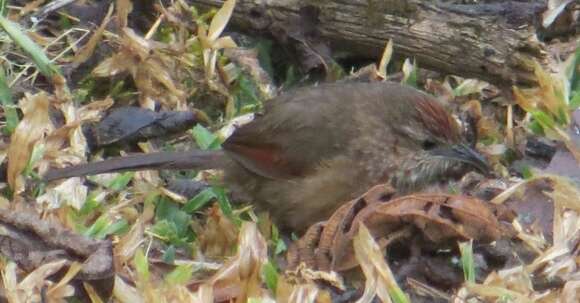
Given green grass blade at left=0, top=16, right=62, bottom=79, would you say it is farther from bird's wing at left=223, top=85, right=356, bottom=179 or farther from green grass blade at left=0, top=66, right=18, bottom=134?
bird's wing at left=223, top=85, right=356, bottom=179

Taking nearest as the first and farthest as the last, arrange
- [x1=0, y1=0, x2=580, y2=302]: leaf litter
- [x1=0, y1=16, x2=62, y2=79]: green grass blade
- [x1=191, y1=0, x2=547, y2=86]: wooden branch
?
[x1=0, y1=0, x2=580, y2=302]: leaf litter → [x1=0, y1=16, x2=62, y2=79]: green grass blade → [x1=191, y1=0, x2=547, y2=86]: wooden branch

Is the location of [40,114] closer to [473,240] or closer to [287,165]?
[287,165]

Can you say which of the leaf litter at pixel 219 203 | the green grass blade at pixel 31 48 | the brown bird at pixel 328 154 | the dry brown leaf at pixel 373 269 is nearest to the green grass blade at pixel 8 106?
the leaf litter at pixel 219 203

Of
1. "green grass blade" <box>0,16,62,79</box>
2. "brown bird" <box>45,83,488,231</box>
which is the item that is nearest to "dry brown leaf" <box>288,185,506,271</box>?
"brown bird" <box>45,83,488,231</box>

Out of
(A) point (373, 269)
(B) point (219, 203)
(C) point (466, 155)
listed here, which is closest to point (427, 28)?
(C) point (466, 155)

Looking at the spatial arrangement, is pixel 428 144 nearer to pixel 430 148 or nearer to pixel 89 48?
pixel 430 148

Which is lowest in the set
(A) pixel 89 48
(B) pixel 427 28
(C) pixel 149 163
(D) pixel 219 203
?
(D) pixel 219 203
